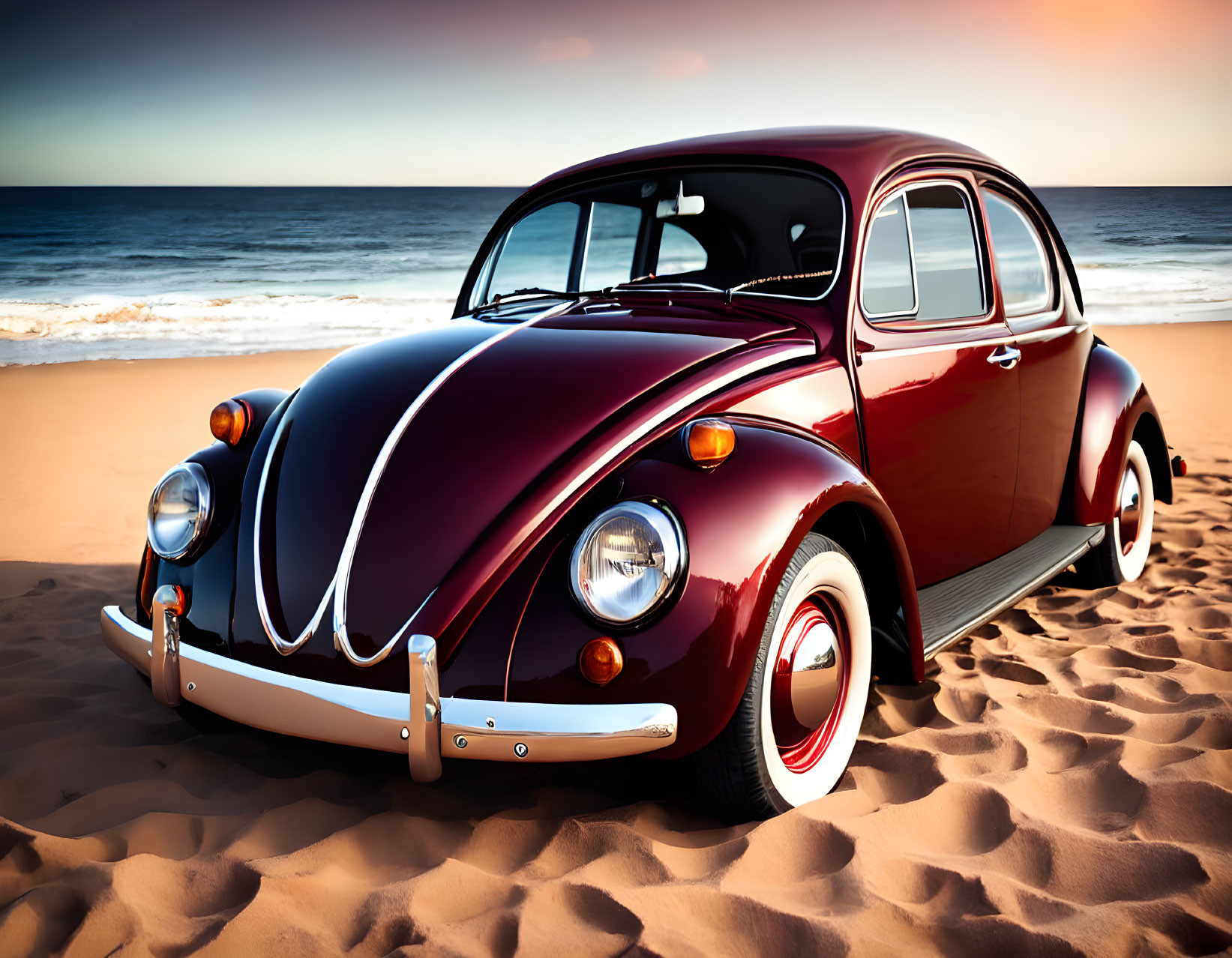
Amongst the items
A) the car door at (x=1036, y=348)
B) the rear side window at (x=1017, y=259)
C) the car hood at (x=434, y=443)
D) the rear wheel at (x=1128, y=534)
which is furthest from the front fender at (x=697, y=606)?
the rear wheel at (x=1128, y=534)

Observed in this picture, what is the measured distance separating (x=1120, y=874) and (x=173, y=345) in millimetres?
15253

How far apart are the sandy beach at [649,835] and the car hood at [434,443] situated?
Answer: 531mm

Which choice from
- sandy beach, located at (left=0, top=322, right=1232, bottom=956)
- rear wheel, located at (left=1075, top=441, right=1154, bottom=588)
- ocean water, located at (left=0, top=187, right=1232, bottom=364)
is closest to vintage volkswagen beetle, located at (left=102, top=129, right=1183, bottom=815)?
sandy beach, located at (left=0, top=322, right=1232, bottom=956)

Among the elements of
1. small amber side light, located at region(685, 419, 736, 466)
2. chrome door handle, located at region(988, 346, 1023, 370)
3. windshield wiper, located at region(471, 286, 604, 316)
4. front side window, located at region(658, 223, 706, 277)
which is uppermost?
front side window, located at region(658, 223, 706, 277)

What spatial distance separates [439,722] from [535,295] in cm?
194

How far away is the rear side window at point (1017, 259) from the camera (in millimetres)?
3686

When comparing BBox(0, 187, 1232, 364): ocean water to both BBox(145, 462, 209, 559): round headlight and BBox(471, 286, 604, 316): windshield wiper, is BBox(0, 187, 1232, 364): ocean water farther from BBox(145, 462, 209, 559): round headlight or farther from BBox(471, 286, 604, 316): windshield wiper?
BBox(145, 462, 209, 559): round headlight

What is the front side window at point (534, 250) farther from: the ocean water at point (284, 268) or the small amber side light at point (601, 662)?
the ocean water at point (284, 268)

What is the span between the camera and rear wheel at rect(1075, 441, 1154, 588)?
4191mm

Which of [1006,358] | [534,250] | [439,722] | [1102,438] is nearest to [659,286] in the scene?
[534,250]

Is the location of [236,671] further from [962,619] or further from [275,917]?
[962,619]

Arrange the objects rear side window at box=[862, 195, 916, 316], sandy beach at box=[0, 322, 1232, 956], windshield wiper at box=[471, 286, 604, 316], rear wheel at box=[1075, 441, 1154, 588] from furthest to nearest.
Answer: rear wheel at box=[1075, 441, 1154, 588] < windshield wiper at box=[471, 286, 604, 316] < rear side window at box=[862, 195, 916, 316] < sandy beach at box=[0, 322, 1232, 956]

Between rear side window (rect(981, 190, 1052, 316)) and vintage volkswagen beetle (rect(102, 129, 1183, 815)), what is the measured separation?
5 centimetres

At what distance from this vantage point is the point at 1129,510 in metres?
4.35
